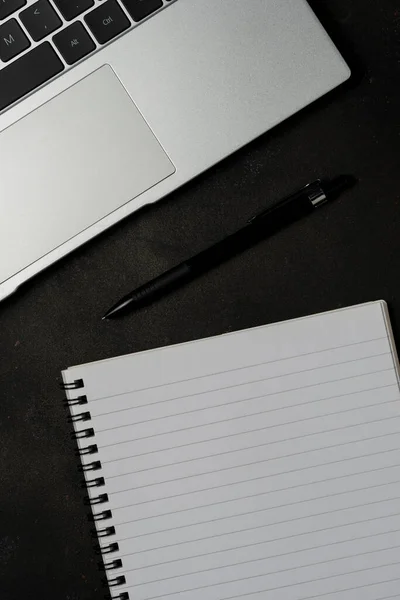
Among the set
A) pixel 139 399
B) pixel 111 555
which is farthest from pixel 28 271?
pixel 111 555

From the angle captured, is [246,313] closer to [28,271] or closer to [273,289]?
[273,289]

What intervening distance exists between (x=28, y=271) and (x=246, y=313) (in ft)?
0.62

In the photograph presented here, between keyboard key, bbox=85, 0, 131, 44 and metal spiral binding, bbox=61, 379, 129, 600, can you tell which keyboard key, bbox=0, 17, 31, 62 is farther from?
metal spiral binding, bbox=61, 379, 129, 600

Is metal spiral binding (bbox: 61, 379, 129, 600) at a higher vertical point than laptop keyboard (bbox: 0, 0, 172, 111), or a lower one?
lower

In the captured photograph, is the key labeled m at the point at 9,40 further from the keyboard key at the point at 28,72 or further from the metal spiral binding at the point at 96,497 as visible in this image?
the metal spiral binding at the point at 96,497

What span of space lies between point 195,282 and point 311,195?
13 centimetres

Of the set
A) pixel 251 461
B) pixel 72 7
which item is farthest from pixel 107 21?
pixel 251 461

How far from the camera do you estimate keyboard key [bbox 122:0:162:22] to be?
0.56m

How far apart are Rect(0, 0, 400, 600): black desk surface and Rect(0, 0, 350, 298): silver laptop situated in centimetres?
5

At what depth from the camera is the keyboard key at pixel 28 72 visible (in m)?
0.56

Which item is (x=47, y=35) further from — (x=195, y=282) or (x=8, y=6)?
(x=195, y=282)

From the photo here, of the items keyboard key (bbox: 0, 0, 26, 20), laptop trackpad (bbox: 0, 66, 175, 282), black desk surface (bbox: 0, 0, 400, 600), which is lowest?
black desk surface (bbox: 0, 0, 400, 600)

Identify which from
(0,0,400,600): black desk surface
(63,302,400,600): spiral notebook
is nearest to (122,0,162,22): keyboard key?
(0,0,400,600): black desk surface

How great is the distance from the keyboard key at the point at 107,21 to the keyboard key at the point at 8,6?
55mm
